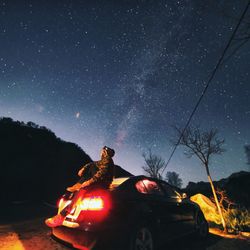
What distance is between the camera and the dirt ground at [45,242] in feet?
15.9

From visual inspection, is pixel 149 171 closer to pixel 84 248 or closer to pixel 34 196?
pixel 34 196

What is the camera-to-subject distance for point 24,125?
96.9 feet

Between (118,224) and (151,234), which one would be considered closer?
(118,224)

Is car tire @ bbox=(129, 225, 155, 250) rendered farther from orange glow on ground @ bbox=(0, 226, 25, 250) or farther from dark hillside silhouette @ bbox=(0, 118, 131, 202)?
dark hillside silhouette @ bbox=(0, 118, 131, 202)

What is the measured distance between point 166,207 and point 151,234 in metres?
0.78

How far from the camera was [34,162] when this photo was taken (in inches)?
967

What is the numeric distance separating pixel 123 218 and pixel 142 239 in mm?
668

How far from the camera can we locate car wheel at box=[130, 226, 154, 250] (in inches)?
147

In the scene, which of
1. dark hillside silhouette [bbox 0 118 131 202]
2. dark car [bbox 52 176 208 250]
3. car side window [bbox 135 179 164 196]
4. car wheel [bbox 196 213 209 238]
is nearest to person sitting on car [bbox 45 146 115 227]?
dark car [bbox 52 176 208 250]

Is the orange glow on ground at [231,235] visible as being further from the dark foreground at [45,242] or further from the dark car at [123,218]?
the dark car at [123,218]

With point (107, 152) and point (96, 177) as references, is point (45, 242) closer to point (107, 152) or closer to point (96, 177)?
point (96, 177)

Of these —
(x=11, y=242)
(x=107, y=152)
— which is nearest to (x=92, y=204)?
(x=107, y=152)

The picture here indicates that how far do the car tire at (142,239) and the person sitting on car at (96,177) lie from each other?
92 centimetres

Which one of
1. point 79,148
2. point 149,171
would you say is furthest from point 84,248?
point 79,148
